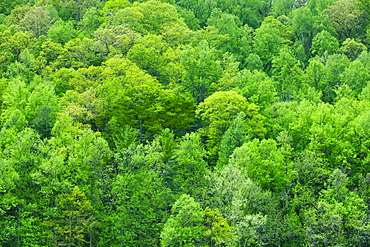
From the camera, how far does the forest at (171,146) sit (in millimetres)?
58344

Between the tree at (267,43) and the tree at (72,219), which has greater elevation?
the tree at (267,43)

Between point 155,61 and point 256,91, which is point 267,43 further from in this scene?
point 155,61

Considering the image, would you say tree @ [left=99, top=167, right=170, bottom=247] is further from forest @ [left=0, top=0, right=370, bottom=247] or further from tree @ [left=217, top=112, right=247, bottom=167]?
tree @ [left=217, top=112, right=247, bottom=167]

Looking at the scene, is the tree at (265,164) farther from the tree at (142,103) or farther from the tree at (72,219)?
the tree at (72,219)

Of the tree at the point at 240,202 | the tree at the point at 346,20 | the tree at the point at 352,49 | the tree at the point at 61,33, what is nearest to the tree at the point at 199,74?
the tree at the point at 240,202

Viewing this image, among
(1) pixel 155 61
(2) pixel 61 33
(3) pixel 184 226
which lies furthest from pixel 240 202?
(2) pixel 61 33

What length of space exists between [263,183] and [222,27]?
61.2 meters

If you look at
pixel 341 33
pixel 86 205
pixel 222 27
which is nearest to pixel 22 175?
pixel 86 205

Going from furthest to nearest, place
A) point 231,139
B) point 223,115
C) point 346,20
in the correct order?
1. point 346,20
2. point 223,115
3. point 231,139

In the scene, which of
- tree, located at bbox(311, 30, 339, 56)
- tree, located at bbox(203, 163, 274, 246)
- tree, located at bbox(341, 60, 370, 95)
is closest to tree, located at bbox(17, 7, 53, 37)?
tree, located at bbox(311, 30, 339, 56)

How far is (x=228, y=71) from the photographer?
87.2 meters

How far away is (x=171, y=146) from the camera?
66.8m

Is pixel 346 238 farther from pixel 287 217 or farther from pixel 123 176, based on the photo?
pixel 123 176

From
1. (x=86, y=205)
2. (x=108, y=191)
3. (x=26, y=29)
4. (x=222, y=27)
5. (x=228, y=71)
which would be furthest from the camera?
(x=222, y=27)
